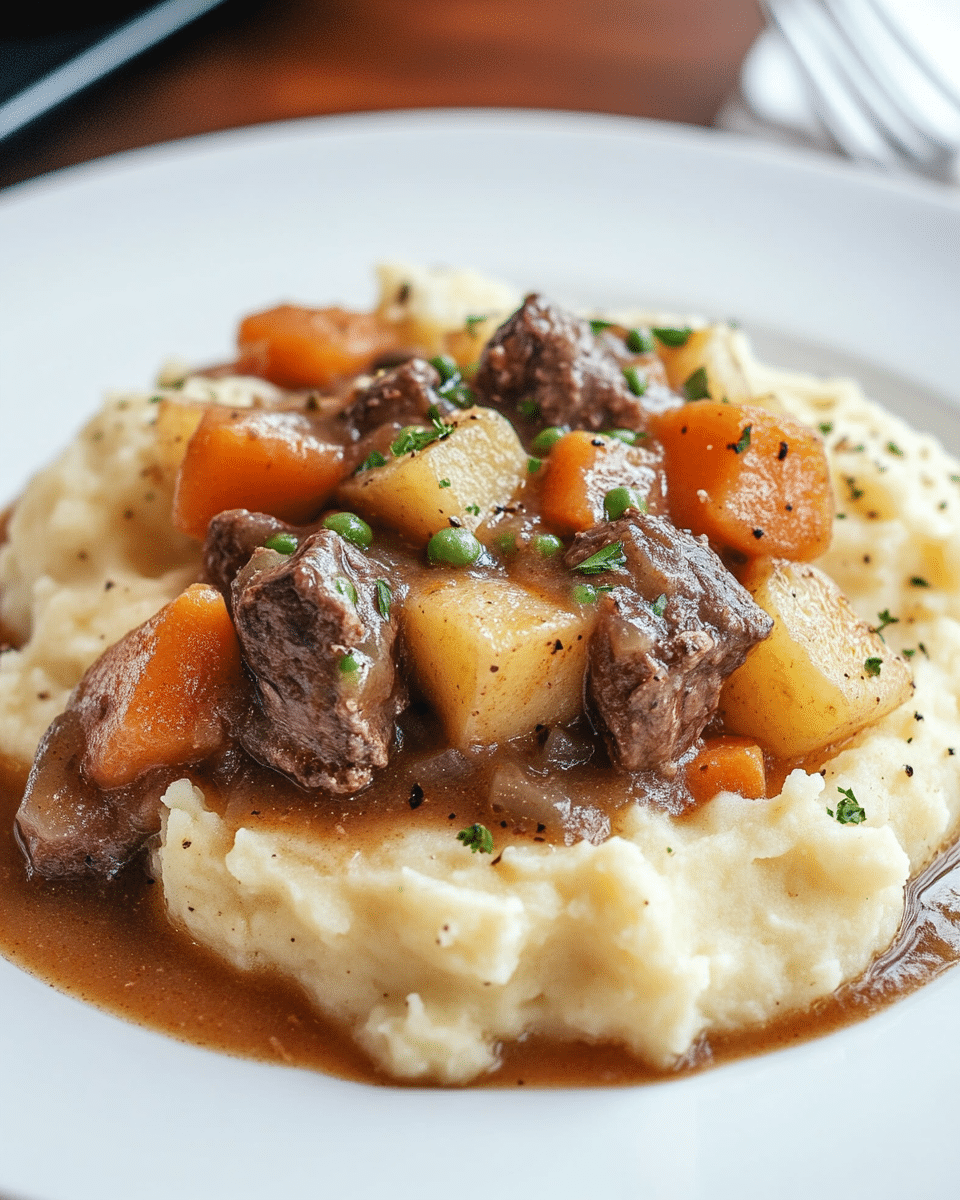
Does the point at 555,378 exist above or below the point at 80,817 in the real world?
above

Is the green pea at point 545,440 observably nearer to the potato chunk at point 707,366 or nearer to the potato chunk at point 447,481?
the potato chunk at point 447,481

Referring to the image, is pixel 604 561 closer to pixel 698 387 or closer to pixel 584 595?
pixel 584 595

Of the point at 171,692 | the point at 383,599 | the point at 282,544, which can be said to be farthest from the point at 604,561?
the point at 171,692

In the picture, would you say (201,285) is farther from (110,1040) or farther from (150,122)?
(110,1040)

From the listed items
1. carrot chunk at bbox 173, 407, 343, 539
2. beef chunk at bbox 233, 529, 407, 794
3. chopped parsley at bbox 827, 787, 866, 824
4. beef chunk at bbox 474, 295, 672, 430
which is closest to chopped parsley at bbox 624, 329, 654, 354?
beef chunk at bbox 474, 295, 672, 430

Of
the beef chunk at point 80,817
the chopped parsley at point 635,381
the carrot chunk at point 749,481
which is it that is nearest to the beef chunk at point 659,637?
the carrot chunk at point 749,481

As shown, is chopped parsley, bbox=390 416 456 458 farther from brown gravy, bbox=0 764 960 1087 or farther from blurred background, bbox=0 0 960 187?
blurred background, bbox=0 0 960 187
